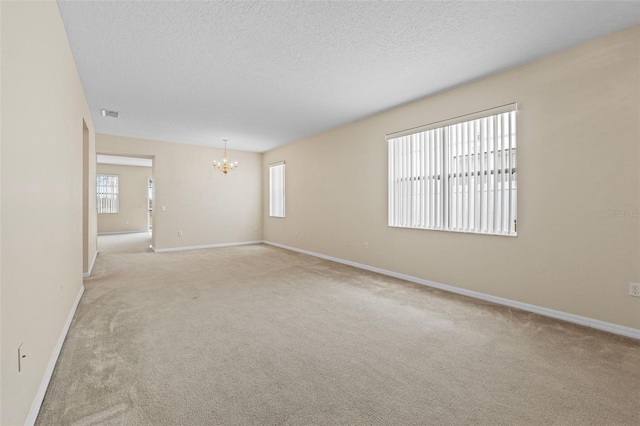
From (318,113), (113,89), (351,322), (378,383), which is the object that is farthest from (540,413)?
(113,89)

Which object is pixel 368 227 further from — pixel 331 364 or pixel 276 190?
pixel 276 190

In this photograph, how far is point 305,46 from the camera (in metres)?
2.99

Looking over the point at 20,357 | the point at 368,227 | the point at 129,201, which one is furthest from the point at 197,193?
the point at 20,357

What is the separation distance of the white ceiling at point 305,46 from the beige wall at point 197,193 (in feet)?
8.74

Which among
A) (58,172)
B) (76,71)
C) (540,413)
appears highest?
(76,71)

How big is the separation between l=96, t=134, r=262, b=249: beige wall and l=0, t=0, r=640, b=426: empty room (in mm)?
1889

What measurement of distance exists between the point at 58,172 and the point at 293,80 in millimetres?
2659

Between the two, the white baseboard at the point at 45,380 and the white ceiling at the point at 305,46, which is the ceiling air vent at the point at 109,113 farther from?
the white baseboard at the point at 45,380

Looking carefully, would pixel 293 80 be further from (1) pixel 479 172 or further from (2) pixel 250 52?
(1) pixel 479 172

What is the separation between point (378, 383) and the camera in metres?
1.99

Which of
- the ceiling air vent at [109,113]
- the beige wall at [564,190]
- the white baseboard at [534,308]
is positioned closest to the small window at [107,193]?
the ceiling air vent at [109,113]

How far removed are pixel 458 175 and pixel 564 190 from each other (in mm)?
1179

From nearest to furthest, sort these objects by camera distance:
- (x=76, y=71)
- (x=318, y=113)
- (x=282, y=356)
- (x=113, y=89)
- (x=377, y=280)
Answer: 1. (x=282, y=356)
2. (x=76, y=71)
3. (x=113, y=89)
4. (x=377, y=280)
5. (x=318, y=113)

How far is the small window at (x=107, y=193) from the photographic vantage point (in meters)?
10.9
